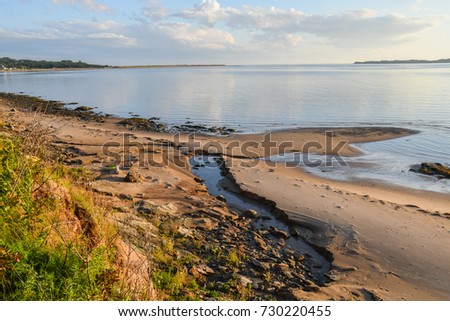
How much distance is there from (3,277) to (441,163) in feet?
64.1

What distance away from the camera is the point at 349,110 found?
3619cm

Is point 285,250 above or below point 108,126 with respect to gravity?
below

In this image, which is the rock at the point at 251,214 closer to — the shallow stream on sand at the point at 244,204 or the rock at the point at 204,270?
the shallow stream on sand at the point at 244,204

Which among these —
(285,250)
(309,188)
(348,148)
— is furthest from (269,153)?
(285,250)

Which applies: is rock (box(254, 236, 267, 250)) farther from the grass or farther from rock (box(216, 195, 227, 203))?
the grass

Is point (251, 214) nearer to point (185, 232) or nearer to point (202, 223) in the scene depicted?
point (202, 223)

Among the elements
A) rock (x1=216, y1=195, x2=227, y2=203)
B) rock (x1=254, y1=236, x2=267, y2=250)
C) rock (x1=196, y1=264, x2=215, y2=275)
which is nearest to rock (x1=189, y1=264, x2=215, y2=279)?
rock (x1=196, y1=264, x2=215, y2=275)

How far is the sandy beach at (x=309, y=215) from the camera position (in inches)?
288

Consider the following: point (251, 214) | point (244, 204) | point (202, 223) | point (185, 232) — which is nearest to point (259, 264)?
point (185, 232)

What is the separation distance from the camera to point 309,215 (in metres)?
10.6

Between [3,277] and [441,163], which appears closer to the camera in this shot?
[3,277]

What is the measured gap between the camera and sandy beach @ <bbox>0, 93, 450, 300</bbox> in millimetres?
7309

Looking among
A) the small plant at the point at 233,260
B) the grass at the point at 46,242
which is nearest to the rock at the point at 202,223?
the small plant at the point at 233,260
